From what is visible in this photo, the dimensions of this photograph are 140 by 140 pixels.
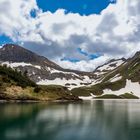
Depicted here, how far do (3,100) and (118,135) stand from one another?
360 feet

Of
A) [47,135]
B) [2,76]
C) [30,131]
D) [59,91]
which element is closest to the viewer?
[47,135]

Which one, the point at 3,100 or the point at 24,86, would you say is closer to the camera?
the point at 3,100

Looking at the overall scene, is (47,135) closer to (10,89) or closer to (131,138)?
(131,138)

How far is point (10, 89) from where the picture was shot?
15900 centimetres

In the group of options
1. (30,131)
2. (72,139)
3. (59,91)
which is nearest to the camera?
(72,139)

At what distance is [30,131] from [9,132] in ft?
12.4

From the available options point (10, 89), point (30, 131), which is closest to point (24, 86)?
Result: point (10, 89)

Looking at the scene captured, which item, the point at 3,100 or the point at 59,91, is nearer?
the point at 3,100

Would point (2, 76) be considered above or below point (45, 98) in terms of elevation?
above

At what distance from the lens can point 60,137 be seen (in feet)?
163

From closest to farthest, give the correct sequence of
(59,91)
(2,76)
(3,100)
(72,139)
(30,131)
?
(72,139), (30,131), (3,100), (2,76), (59,91)

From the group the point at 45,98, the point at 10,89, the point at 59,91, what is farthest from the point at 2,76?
the point at 59,91

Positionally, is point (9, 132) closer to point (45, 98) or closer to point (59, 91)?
point (45, 98)

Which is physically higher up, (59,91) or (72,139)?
(59,91)
